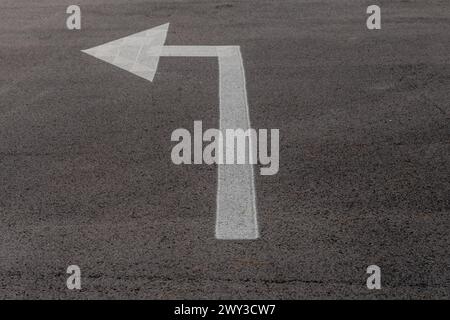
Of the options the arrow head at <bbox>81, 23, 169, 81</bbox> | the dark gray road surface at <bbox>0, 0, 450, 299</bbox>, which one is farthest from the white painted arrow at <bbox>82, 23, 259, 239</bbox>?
the dark gray road surface at <bbox>0, 0, 450, 299</bbox>

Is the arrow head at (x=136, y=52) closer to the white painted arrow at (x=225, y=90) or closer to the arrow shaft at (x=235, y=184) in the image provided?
the white painted arrow at (x=225, y=90)

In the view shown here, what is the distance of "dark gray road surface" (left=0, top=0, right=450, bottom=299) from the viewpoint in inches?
174

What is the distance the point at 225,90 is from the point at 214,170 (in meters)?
2.33

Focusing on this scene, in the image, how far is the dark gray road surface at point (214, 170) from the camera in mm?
4427

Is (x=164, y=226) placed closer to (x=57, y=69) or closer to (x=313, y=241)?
(x=313, y=241)

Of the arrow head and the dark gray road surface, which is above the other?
the arrow head

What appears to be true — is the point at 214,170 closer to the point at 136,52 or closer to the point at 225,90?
the point at 225,90

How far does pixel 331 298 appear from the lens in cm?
414

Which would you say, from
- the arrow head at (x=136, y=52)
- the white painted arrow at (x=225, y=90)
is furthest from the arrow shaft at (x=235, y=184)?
the arrow head at (x=136, y=52)

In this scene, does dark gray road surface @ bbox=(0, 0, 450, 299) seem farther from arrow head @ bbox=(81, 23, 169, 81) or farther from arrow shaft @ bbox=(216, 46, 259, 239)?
arrow head @ bbox=(81, 23, 169, 81)

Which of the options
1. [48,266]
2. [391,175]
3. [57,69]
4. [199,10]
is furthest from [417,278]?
[199,10]

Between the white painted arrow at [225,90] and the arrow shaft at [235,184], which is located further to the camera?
the white painted arrow at [225,90]

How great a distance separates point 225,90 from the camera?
812 centimetres

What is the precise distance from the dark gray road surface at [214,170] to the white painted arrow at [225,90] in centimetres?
11
